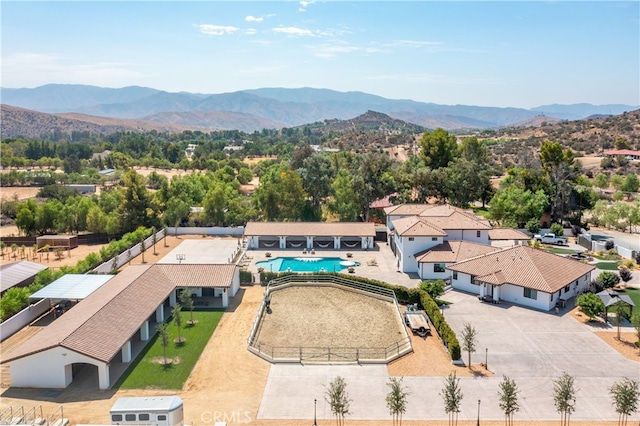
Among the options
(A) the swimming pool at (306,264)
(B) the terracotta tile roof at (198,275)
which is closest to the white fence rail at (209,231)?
(A) the swimming pool at (306,264)

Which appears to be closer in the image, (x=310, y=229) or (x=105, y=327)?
(x=105, y=327)

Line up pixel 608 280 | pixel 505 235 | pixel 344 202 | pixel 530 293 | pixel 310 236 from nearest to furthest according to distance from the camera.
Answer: pixel 530 293 → pixel 608 280 → pixel 505 235 → pixel 310 236 → pixel 344 202

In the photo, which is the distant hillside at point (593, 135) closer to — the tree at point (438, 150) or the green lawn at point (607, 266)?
the tree at point (438, 150)

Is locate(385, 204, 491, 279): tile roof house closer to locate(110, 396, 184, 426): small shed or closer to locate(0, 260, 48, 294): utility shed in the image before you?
locate(110, 396, 184, 426): small shed

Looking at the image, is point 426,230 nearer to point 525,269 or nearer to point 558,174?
point 525,269

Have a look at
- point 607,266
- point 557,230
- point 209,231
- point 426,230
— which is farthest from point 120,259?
point 557,230
